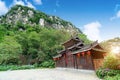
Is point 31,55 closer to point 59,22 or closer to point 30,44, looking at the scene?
point 30,44

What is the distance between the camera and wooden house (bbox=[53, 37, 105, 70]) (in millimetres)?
16844

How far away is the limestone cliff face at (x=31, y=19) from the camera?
6556 cm

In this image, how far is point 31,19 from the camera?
65625 millimetres

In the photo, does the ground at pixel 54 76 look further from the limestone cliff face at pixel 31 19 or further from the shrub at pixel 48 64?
the limestone cliff face at pixel 31 19

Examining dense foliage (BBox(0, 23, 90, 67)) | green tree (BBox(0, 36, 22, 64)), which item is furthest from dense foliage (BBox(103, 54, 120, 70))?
green tree (BBox(0, 36, 22, 64))

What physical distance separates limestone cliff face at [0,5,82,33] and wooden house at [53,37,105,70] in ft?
127

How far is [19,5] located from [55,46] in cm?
5047

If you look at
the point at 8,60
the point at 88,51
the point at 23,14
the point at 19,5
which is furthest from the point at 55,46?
the point at 19,5

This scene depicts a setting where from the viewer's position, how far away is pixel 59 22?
7100 cm

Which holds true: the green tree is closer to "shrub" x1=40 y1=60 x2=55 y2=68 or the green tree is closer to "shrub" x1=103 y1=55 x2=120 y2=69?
"shrub" x1=40 y1=60 x2=55 y2=68

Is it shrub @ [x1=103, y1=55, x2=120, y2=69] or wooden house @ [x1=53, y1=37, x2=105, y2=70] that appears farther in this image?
wooden house @ [x1=53, y1=37, x2=105, y2=70]

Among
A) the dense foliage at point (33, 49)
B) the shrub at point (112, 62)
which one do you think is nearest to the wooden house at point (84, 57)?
the shrub at point (112, 62)

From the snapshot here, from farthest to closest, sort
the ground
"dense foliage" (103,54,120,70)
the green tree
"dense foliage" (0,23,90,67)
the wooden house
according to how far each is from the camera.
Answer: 1. "dense foliage" (0,23,90,67)
2. the green tree
3. the wooden house
4. the ground
5. "dense foliage" (103,54,120,70)

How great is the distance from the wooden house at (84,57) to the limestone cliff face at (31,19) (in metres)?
38.8
